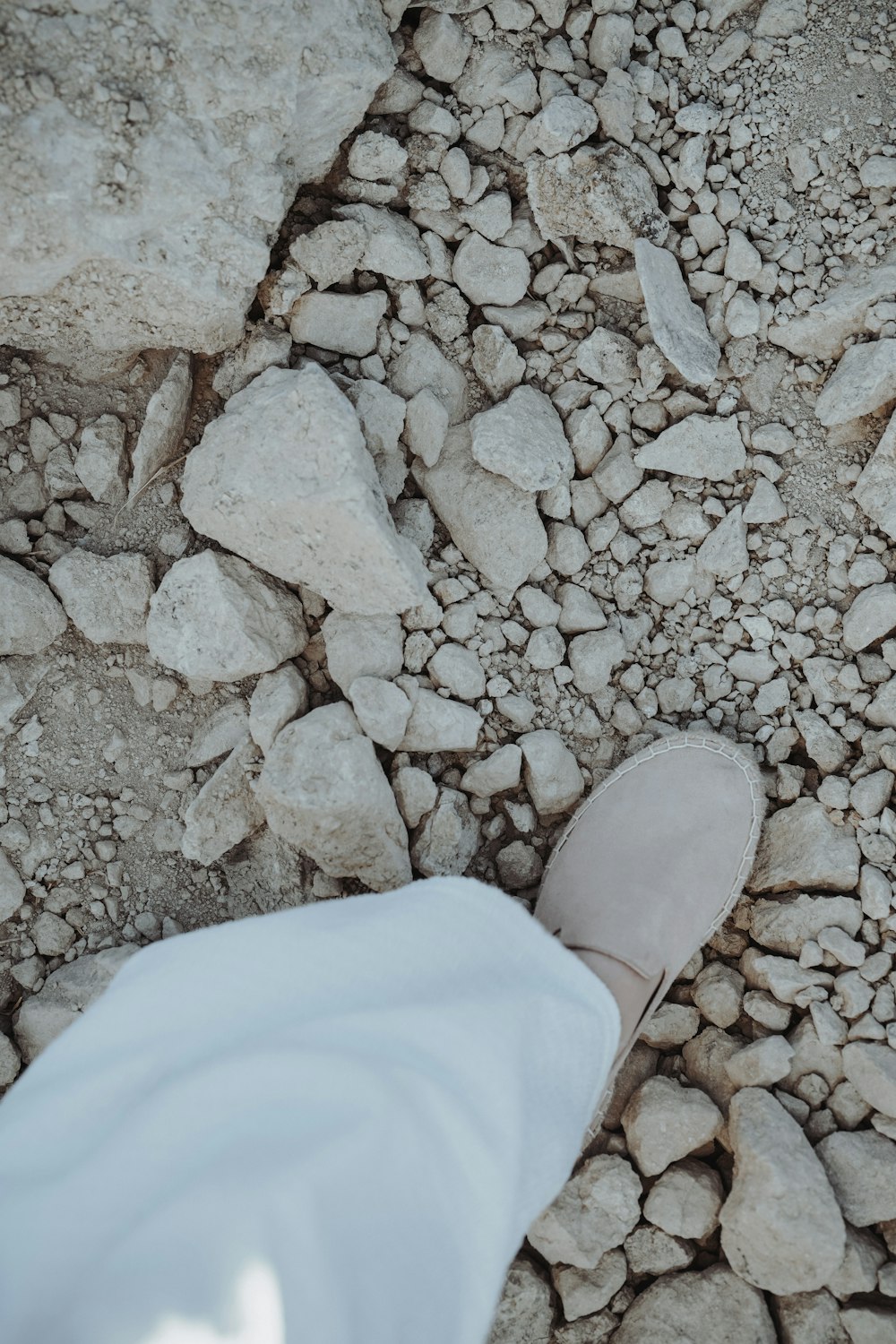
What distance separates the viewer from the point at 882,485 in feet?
5.29

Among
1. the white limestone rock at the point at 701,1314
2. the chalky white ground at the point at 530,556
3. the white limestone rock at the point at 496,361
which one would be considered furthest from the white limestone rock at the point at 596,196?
the white limestone rock at the point at 701,1314

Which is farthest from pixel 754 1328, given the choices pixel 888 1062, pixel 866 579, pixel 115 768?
pixel 115 768

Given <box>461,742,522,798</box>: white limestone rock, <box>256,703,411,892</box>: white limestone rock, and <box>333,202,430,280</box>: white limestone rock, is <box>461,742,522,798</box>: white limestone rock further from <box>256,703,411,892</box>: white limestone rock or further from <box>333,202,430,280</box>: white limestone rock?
<box>333,202,430,280</box>: white limestone rock

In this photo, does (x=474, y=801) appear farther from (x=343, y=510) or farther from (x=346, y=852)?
(x=343, y=510)

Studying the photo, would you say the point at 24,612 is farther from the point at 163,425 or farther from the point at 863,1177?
the point at 863,1177

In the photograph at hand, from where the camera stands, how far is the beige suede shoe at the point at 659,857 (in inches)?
63.0

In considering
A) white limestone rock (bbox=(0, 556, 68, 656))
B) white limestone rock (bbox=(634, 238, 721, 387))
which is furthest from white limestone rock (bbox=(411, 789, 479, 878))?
white limestone rock (bbox=(634, 238, 721, 387))

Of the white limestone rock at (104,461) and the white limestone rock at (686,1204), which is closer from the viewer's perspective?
the white limestone rock at (686,1204)

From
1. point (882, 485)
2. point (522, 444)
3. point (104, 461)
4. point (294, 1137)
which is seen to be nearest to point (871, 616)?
point (882, 485)

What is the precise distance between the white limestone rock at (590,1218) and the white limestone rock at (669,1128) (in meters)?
0.04

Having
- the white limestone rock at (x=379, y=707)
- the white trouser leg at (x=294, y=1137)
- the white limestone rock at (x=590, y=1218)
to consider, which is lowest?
the white limestone rock at (x=590, y=1218)

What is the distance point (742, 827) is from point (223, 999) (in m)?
0.97

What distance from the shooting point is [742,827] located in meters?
1.66

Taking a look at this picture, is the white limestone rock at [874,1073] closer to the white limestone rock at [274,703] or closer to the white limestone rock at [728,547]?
the white limestone rock at [728,547]
